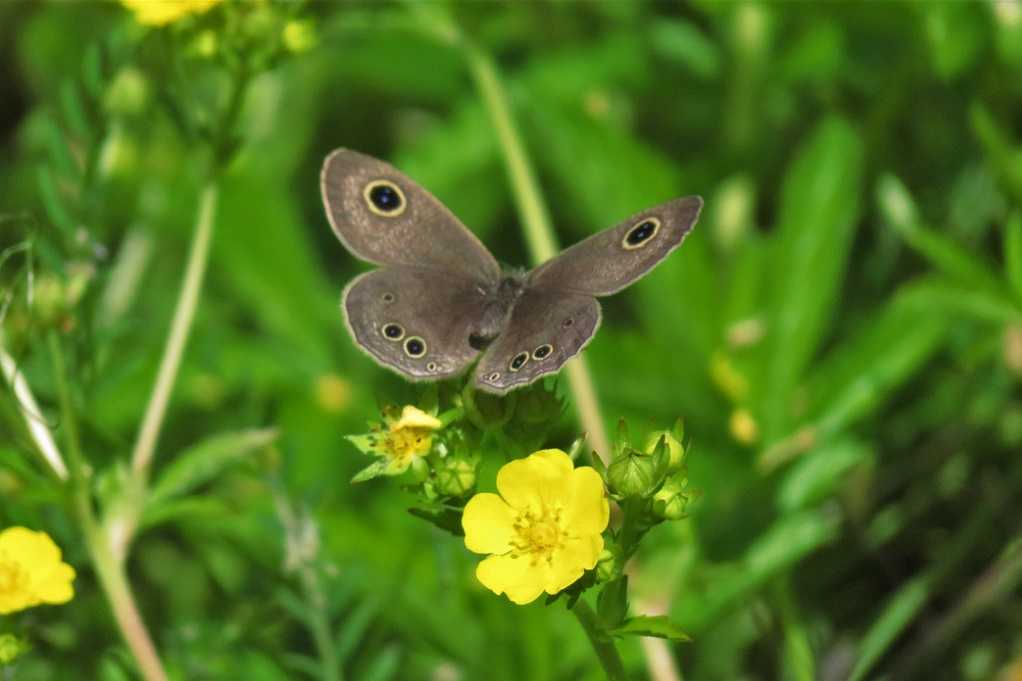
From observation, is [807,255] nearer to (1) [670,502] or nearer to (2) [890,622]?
(2) [890,622]

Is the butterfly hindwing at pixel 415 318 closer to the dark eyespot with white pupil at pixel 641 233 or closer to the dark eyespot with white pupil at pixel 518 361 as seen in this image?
the dark eyespot with white pupil at pixel 518 361

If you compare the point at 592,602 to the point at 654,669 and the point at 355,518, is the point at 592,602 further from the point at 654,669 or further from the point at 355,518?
the point at 355,518

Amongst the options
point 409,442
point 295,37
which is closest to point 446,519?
point 409,442

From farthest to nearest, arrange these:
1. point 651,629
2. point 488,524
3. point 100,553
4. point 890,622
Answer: point 890,622 → point 100,553 → point 488,524 → point 651,629

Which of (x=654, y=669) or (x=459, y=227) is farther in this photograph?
(x=654, y=669)

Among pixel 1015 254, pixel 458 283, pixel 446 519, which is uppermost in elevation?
pixel 1015 254

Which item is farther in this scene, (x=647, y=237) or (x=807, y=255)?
(x=807, y=255)

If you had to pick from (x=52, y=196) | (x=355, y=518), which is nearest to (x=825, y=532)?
(x=355, y=518)
